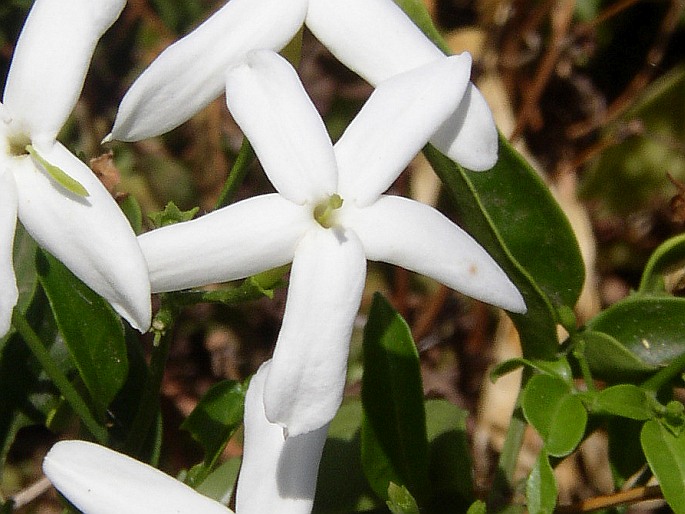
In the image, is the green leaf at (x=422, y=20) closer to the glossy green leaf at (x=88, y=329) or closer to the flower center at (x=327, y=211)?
the flower center at (x=327, y=211)

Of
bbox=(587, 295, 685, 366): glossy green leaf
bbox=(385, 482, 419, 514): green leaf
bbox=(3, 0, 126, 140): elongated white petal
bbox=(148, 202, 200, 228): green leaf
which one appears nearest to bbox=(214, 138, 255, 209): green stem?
bbox=(148, 202, 200, 228): green leaf

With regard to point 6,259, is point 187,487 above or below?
below

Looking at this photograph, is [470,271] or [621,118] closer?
[470,271]

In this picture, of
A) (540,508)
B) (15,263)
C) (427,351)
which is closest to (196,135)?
(427,351)

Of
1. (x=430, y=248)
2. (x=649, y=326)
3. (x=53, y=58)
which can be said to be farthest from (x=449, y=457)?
(x=53, y=58)

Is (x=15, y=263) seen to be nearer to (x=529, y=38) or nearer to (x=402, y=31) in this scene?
(x=402, y=31)

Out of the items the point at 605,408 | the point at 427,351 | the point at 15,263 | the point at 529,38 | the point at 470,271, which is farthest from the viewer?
the point at 529,38

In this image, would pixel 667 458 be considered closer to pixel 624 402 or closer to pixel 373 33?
pixel 624 402
